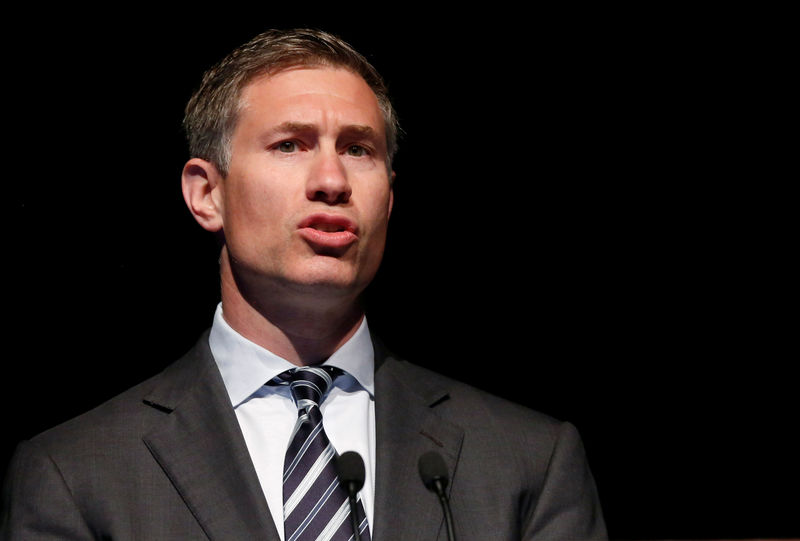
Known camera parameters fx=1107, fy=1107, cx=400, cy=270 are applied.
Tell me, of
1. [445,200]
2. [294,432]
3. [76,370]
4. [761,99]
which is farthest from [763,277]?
[76,370]

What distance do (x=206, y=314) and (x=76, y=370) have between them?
1.20 ft

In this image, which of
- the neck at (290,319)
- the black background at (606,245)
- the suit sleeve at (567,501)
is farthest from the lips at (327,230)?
the black background at (606,245)

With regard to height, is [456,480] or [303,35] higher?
[303,35]

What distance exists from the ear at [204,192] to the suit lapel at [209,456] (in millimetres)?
323

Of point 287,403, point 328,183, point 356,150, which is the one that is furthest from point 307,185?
point 287,403

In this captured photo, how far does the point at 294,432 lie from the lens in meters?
2.22

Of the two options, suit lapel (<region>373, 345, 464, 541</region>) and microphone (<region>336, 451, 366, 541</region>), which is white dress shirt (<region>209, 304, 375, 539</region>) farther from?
microphone (<region>336, 451, 366, 541</region>)

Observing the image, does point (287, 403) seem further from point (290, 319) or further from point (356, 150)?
point (356, 150)

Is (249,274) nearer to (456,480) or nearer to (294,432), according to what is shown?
(294,432)

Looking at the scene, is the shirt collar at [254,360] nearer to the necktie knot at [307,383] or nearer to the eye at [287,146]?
the necktie knot at [307,383]

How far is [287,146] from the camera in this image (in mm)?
2322

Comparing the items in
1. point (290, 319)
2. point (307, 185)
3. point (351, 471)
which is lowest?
point (351, 471)

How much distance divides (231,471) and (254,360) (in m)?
0.28

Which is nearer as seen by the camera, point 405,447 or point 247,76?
point 405,447
